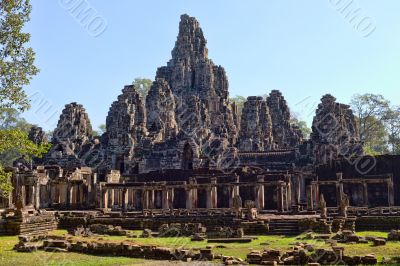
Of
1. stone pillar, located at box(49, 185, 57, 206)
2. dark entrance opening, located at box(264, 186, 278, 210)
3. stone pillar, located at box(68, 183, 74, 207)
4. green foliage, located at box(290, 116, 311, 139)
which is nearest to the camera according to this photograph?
dark entrance opening, located at box(264, 186, 278, 210)

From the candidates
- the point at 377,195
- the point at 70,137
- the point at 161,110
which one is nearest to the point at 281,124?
the point at 161,110

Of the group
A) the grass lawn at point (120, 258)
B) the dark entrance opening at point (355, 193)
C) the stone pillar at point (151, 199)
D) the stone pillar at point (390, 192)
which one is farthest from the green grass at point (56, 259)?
the dark entrance opening at point (355, 193)

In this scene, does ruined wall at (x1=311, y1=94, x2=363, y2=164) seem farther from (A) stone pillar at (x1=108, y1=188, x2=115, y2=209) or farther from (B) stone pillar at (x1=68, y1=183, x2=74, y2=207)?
(B) stone pillar at (x1=68, y1=183, x2=74, y2=207)

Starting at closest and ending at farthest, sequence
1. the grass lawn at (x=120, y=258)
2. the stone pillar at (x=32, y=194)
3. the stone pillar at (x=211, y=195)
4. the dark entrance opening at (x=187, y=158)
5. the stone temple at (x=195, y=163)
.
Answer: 1. the grass lawn at (x=120, y=258)
2. the stone temple at (x=195, y=163)
3. the stone pillar at (x=211, y=195)
4. the stone pillar at (x=32, y=194)
5. the dark entrance opening at (x=187, y=158)

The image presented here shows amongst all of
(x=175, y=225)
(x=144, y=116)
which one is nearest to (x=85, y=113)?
(x=144, y=116)

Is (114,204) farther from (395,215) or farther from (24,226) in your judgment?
(395,215)

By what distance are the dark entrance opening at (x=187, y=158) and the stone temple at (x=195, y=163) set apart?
113 mm

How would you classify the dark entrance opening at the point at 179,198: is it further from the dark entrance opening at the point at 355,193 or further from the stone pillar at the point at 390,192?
the stone pillar at the point at 390,192

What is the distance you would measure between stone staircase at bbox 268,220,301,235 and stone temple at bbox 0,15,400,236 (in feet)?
6.66

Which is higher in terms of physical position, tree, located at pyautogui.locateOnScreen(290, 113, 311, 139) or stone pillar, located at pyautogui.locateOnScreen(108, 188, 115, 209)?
tree, located at pyautogui.locateOnScreen(290, 113, 311, 139)

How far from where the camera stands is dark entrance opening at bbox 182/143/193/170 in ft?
161

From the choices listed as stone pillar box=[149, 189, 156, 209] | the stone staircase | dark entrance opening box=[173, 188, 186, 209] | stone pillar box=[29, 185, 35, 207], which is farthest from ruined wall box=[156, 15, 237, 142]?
the stone staircase

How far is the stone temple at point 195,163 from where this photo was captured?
33625mm

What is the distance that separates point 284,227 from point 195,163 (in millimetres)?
23258
